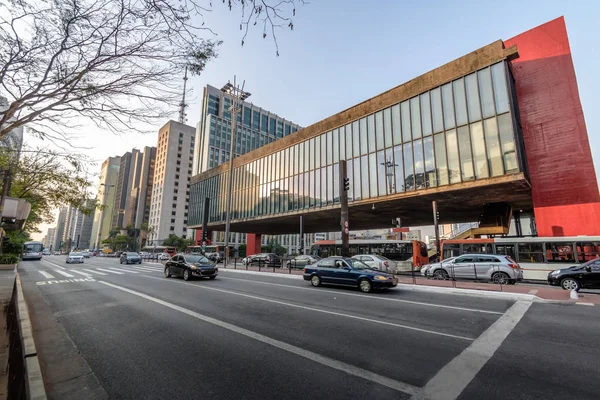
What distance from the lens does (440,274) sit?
18.0 metres

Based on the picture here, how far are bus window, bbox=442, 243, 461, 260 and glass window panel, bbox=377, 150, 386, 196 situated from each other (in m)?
7.37

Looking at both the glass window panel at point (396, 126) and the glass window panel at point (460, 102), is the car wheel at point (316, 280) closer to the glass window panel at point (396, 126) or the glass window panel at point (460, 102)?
the glass window panel at point (396, 126)

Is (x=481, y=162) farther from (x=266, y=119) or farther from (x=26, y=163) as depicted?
(x=266, y=119)

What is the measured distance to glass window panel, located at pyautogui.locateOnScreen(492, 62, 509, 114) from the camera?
20.6m

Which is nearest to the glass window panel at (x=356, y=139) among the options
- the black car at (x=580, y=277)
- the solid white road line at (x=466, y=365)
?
the black car at (x=580, y=277)

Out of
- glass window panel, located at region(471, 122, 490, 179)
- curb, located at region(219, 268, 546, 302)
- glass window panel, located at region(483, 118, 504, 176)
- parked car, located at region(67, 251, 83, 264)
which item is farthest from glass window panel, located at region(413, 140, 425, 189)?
parked car, located at region(67, 251, 83, 264)

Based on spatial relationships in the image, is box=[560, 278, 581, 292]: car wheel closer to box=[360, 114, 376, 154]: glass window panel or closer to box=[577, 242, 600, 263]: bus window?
box=[577, 242, 600, 263]: bus window

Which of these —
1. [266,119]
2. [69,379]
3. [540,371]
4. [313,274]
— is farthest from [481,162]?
[266,119]

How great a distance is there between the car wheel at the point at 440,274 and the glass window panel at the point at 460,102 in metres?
12.5

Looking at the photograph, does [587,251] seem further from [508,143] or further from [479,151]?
[479,151]

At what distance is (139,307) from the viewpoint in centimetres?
853

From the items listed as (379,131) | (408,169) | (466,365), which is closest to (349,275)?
(466,365)

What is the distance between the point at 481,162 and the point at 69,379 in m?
25.0

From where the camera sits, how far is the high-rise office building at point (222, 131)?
95.5 meters
